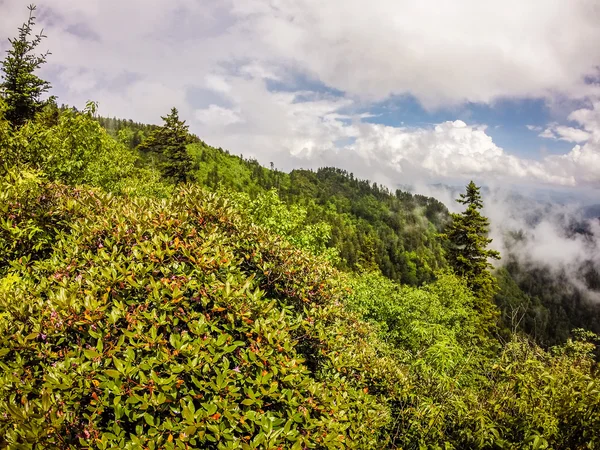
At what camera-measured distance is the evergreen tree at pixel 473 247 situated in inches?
1419

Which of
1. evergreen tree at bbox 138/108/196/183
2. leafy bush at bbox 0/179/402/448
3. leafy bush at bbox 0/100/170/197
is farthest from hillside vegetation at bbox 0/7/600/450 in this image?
evergreen tree at bbox 138/108/196/183

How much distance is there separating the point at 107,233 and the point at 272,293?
134 inches

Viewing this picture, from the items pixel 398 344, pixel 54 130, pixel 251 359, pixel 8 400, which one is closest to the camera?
pixel 8 400

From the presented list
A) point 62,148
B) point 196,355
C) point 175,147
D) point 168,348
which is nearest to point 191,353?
point 196,355

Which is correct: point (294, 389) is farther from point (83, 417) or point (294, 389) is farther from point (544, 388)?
point (544, 388)

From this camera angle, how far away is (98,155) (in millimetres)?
17109

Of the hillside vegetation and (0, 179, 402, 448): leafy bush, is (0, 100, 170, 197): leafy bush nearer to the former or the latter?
the hillside vegetation

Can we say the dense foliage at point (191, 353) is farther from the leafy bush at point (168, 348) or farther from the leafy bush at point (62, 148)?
the leafy bush at point (62, 148)

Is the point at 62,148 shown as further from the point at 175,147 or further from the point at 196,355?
the point at 175,147

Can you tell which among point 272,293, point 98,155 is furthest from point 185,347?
point 98,155

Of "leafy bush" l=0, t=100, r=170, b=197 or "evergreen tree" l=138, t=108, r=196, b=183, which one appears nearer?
"leafy bush" l=0, t=100, r=170, b=197

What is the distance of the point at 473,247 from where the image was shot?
3688 cm

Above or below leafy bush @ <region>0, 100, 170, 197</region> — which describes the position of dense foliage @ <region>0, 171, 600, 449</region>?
below

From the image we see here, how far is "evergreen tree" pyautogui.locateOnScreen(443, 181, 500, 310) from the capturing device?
36.0 metres
